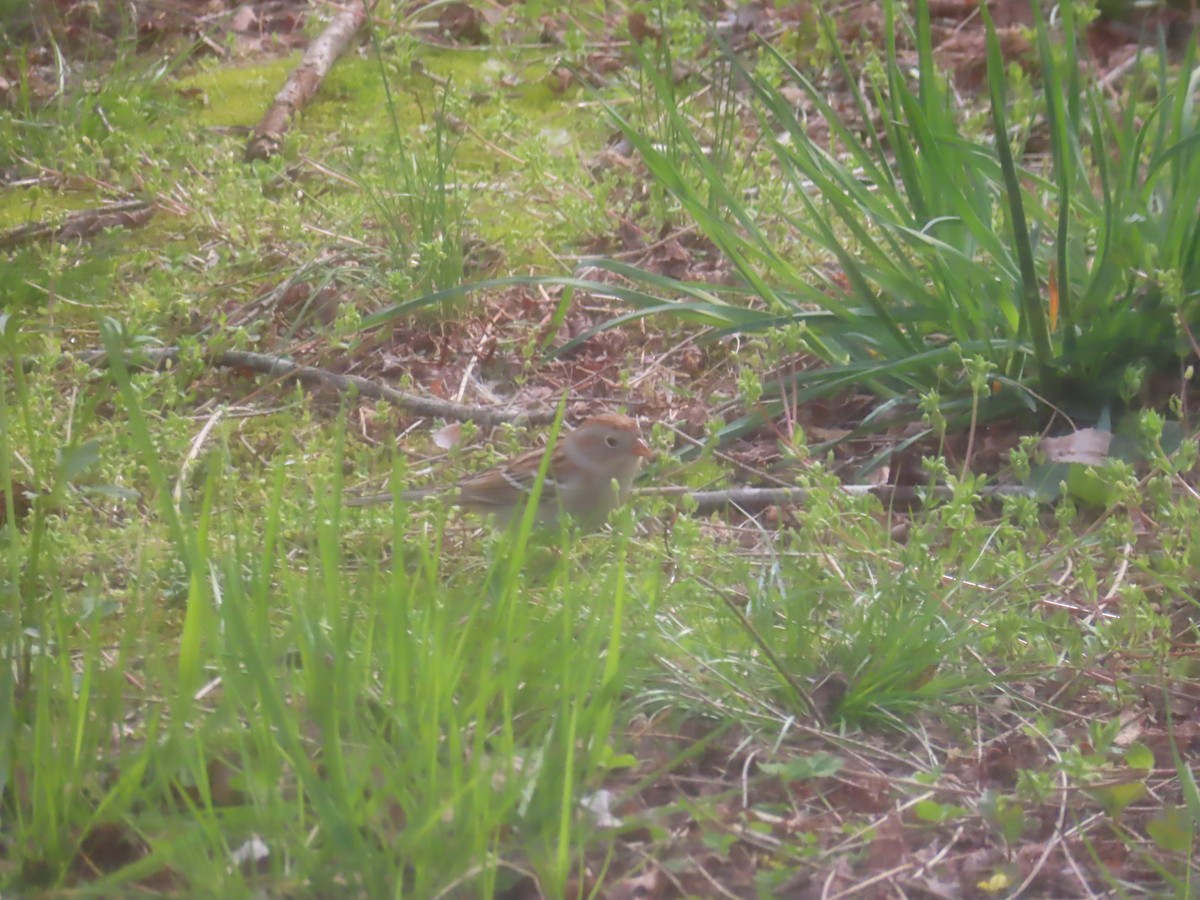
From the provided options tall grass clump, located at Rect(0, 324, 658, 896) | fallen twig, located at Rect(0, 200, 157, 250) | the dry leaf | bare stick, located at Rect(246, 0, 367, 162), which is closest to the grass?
tall grass clump, located at Rect(0, 324, 658, 896)

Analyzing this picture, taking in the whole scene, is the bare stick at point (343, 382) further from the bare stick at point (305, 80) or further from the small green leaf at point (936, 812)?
the small green leaf at point (936, 812)

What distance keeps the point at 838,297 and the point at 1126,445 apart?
1171 mm

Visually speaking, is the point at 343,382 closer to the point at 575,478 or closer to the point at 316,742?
the point at 575,478

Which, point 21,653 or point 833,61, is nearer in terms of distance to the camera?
point 21,653

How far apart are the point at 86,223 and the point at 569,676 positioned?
4.64m

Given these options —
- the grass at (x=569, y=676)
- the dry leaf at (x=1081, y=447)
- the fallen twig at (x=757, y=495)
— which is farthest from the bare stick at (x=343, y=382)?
the dry leaf at (x=1081, y=447)

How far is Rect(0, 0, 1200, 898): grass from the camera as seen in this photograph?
230 cm

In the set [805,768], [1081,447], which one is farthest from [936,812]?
[1081,447]

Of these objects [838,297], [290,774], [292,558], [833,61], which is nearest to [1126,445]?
[838,297]

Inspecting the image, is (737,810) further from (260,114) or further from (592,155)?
(260,114)

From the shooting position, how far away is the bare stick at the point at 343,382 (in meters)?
4.86

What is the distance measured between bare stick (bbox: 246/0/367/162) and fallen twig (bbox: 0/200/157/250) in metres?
0.63

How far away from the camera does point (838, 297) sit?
4906 mm

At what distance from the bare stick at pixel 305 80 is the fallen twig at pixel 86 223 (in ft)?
2.06
